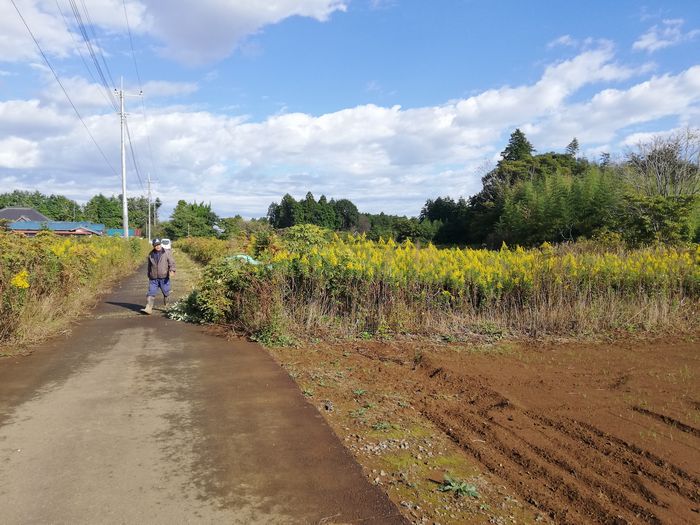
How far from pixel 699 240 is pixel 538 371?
841 inches

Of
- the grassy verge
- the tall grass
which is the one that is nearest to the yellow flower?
the grassy verge

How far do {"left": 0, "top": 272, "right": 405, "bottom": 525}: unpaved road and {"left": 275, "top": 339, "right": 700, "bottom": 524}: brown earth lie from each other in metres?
0.36

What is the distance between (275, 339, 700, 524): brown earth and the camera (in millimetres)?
3246

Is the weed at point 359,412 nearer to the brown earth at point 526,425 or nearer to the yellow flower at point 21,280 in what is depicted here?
the brown earth at point 526,425

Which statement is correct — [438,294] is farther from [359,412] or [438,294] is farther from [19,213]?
[19,213]

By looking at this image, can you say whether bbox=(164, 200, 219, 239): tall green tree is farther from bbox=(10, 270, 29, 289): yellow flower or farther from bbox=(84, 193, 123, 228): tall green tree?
bbox=(10, 270, 29, 289): yellow flower

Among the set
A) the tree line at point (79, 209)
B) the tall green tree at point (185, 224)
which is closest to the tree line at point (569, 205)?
the tall green tree at point (185, 224)

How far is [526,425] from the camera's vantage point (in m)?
4.61

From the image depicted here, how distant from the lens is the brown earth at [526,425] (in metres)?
3.25

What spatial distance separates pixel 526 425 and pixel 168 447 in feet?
10.3

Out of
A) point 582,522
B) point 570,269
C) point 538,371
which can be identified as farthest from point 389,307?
point 582,522

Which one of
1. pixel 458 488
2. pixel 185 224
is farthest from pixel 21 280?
pixel 185 224

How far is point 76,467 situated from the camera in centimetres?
348

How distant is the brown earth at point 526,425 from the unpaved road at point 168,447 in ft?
1.18
